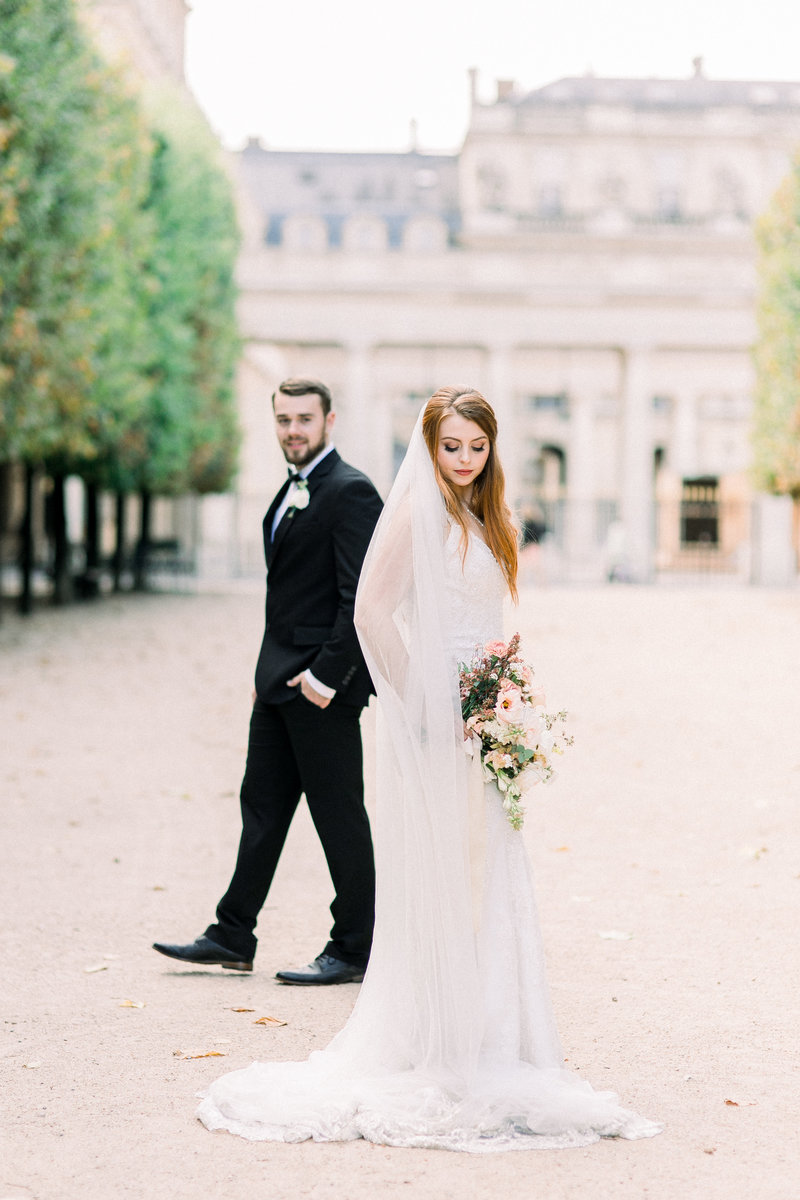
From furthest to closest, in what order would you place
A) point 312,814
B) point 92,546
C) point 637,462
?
point 637,462, point 92,546, point 312,814

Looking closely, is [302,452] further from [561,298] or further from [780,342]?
[561,298]

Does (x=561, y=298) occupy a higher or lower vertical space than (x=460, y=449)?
higher

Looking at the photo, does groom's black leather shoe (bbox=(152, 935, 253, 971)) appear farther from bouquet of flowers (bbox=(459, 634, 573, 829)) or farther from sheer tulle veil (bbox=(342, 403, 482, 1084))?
bouquet of flowers (bbox=(459, 634, 573, 829))

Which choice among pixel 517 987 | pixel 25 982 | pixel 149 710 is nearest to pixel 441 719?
pixel 517 987

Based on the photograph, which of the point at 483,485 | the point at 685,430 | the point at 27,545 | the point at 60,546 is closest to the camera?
the point at 483,485

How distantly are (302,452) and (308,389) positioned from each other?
0.23 metres

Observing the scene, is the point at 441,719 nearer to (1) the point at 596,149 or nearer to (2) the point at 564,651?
(2) the point at 564,651

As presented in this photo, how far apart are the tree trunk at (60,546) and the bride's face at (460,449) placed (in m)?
23.1

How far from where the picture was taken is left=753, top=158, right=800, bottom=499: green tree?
93.1ft

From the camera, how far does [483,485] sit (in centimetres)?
433

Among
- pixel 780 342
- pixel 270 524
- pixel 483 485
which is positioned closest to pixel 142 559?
pixel 780 342

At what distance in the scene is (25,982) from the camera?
17.8 ft

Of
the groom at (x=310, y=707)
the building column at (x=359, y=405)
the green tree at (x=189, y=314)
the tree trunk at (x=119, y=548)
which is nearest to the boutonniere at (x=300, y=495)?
the groom at (x=310, y=707)

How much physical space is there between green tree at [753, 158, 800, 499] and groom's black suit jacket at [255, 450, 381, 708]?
2403 centimetres
